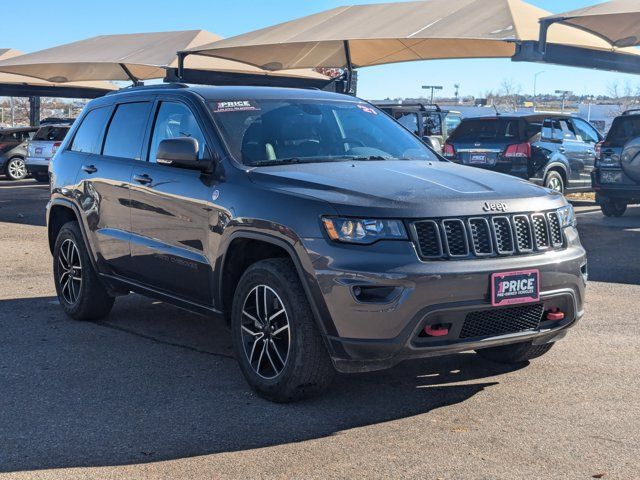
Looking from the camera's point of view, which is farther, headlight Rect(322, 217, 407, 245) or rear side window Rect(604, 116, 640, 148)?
rear side window Rect(604, 116, 640, 148)

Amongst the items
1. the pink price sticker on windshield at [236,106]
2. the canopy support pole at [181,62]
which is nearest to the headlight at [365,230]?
the pink price sticker on windshield at [236,106]

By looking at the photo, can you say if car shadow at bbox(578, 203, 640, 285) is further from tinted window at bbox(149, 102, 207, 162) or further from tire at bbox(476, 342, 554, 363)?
tinted window at bbox(149, 102, 207, 162)

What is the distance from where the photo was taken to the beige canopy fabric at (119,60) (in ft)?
76.2

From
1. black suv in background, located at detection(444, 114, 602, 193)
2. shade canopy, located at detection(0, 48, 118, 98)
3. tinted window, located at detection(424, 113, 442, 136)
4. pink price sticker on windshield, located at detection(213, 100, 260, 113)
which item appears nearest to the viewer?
pink price sticker on windshield, located at detection(213, 100, 260, 113)

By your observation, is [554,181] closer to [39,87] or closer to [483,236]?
[483,236]

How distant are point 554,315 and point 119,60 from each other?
65.4 feet

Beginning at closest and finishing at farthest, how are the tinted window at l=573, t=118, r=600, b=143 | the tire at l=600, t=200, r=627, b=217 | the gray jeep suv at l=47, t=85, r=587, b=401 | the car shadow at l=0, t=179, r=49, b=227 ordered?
the gray jeep suv at l=47, t=85, r=587, b=401, the car shadow at l=0, t=179, r=49, b=227, the tire at l=600, t=200, r=627, b=217, the tinted window at l=573, t=118, r=600, b=143

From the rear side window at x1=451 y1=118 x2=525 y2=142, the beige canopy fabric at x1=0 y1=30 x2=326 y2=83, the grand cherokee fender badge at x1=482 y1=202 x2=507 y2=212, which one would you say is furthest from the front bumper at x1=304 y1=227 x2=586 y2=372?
the beige canopy fabric at x1=0 y1=30 x2=326 y2=83

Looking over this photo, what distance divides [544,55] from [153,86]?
439 inches

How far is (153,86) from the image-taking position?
6.61 metres

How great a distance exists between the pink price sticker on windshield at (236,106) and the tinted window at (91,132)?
5.21 ft

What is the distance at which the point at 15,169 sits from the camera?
85.0 feet

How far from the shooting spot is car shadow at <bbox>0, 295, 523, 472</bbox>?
14.5ft

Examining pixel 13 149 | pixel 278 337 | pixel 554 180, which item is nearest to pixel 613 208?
pixel 554 180
